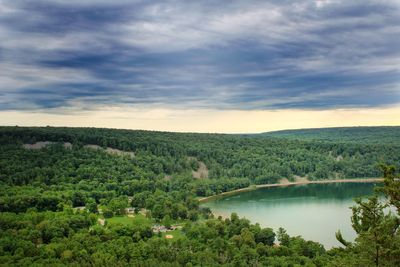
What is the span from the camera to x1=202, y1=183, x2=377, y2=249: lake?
4621 cm

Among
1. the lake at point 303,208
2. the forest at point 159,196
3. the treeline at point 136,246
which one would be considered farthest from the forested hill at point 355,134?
the treeline at point 136,246

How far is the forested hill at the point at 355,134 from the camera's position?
133m

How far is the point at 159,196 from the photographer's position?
198ft

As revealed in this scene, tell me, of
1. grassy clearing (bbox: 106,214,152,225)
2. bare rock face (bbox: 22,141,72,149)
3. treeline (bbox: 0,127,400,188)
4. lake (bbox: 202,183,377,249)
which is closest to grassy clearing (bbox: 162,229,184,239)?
grassy clearing (bbox: 106,214,152,225)

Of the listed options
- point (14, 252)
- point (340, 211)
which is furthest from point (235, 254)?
point (340, 211)

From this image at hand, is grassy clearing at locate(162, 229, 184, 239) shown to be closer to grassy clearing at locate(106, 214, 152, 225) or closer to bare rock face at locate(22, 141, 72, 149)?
grassy clearing at locate(106, 214, 152, 225)

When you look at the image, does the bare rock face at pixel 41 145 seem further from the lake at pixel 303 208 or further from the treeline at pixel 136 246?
the treeline at pixel 136 246

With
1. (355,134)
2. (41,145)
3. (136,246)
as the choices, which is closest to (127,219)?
(136,246)

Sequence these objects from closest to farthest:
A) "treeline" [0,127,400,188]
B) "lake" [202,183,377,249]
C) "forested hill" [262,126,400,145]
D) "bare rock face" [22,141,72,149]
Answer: "lake" [202,183,377,249], "bare rock face" [22,141,72,149], "treeline" [0,127,400,188], "forested hill" [262,126,400,145]

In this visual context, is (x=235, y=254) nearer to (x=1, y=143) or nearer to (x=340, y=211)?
(x=340, y=211)

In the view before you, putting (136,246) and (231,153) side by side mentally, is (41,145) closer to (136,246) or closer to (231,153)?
(231,153)

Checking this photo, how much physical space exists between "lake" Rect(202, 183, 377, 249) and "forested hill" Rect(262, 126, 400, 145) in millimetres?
50231

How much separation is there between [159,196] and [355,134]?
11100 centimetres

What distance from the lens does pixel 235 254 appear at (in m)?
31.4
